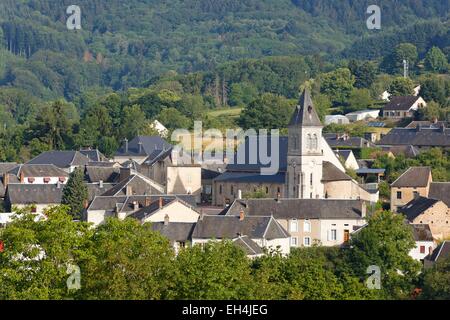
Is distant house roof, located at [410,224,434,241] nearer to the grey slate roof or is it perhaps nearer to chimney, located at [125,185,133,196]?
the grey slate roof

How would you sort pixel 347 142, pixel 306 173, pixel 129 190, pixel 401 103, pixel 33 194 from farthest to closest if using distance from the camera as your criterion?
pixel 401 103
pixel 347 142
pixel 33 194
pixel 306 173
pixel 129 190

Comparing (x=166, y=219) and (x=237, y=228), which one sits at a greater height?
(x=166, y=219)

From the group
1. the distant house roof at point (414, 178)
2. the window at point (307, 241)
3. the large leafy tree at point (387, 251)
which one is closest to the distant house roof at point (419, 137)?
the distant house roof at point (414, 178)

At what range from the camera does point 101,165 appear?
3179 inches

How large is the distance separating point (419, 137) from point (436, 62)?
51.6m

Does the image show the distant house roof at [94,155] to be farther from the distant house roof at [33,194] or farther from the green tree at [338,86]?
the green tree at [338,86]

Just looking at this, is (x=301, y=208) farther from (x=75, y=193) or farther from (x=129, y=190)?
(x=75, y=193)

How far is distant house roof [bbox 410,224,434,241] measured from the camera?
5688cm

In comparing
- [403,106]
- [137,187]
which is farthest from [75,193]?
[403,106]

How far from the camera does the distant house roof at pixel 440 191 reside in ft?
212

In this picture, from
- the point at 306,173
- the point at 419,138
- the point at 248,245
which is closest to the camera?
the point at 248,245

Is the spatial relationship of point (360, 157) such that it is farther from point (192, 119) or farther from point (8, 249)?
point (8, 249)

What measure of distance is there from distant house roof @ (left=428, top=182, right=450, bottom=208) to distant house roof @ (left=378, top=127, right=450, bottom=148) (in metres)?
14.7

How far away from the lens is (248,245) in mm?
52219
